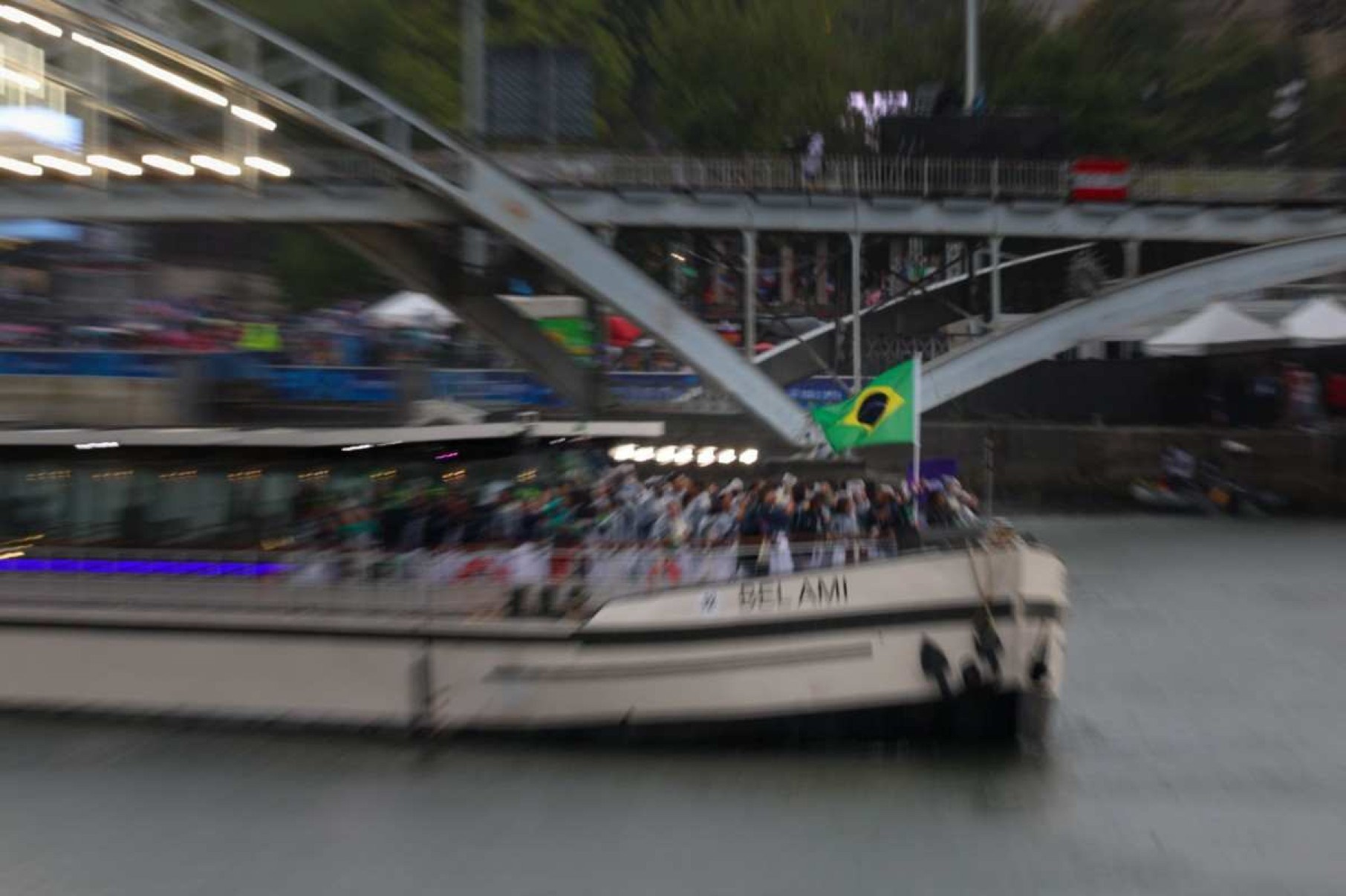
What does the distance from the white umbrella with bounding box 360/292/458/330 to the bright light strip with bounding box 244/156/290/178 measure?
23.3ft

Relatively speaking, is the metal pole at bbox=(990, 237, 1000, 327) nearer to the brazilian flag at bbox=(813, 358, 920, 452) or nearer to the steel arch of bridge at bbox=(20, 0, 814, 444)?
the steel arch of bridge at bbox=(20, 0, 814, 444)

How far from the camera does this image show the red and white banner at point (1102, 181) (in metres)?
25.0

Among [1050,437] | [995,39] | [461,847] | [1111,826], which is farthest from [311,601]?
[995,39]

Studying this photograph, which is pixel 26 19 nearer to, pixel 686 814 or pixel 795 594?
pixel 795 594

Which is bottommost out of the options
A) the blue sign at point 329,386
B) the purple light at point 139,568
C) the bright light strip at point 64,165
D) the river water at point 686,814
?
the river water at point 686,814

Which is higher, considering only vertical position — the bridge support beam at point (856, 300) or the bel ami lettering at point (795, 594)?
the bridge support beam at point (856, 300)

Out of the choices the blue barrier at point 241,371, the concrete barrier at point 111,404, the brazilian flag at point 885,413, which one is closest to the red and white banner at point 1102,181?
the blue barrier at point 241,371

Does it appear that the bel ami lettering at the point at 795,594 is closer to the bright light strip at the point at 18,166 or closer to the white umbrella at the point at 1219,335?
the bright light strip at the point at 18,166

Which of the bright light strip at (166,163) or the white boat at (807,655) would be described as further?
the bright light strip at (166,163)

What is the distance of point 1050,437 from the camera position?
97.7 feet

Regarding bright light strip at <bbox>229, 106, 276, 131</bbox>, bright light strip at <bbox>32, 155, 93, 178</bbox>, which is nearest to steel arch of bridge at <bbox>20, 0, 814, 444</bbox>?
bright light strip at <bbox>229, 106, 276, 131</bbox>

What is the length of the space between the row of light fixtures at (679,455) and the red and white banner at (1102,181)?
1115cm

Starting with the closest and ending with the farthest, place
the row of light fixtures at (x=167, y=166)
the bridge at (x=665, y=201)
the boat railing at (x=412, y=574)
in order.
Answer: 1. the boat railing at (x=412, y=574)
2. the row of light fixtures at (x=167, y=166)
3. the bridge at (x=665, y=201)

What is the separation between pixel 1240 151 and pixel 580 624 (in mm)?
37027
